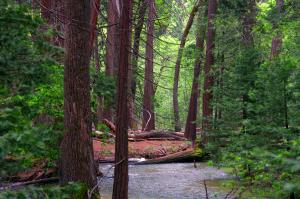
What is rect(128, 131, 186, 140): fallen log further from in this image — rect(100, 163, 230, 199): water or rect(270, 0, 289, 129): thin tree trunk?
rect(270, 0, 289, 129): thin tree trunk

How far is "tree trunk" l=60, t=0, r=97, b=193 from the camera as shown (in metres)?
9.67

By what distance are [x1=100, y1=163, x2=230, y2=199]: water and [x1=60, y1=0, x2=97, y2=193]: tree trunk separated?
4.13 feet

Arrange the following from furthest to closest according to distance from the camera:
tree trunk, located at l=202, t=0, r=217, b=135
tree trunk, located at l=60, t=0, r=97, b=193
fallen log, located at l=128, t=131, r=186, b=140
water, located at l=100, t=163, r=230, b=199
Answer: fallen log, located at l=128, t=131, r=186, b=140 < tree trunk, located at l=202, t=0, r=217, b=135 < water, located at l=100, t=163, r=230, b=199 < tree trunk, located at l=60, t=0, r=97, b=193

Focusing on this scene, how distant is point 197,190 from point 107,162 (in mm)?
5874

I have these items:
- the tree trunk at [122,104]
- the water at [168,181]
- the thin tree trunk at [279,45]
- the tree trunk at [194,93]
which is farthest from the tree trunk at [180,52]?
the tree trunk at [122,104]

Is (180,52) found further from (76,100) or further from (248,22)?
(76,100)

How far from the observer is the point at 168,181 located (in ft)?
50.9

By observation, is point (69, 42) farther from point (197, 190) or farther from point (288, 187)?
point (288, 187)

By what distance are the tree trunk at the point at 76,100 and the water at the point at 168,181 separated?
1.26 metres

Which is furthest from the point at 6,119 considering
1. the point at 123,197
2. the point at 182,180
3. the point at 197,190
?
the point at 182,180

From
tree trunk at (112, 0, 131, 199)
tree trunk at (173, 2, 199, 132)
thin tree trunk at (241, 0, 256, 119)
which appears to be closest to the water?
tree trunk at (112, 0, 131, 199)

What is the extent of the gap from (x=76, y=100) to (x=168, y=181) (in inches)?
264

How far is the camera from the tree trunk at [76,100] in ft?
31.7

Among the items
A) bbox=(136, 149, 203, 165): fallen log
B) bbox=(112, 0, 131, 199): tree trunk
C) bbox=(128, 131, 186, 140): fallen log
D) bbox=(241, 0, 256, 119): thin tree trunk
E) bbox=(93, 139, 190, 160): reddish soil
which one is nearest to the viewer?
bbox=(112, 0, 131, 199): tree trunk
